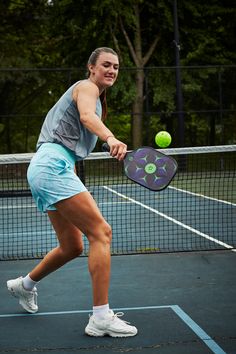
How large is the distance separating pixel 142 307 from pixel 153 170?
1.29 m

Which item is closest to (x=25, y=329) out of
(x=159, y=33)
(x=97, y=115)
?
(x=97, y=115)

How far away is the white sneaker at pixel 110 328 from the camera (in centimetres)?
382

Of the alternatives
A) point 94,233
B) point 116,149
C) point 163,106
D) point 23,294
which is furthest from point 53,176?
point 163,106

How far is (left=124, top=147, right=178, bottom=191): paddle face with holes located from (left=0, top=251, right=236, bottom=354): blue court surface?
0.95m

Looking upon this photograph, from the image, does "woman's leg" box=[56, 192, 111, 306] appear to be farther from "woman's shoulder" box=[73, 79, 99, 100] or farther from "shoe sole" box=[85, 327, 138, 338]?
"woman's shoulder" box=[73, 79, 99, 100]

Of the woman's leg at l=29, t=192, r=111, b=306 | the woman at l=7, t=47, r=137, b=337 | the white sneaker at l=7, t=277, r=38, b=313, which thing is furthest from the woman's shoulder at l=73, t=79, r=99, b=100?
the white sneaker at l=7, t=277, r=38, b=313

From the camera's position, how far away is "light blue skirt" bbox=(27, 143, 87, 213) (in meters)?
3.85

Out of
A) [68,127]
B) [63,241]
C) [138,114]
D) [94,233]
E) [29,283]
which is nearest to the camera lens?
[94,233]

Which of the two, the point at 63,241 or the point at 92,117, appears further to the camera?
the point at 63,241

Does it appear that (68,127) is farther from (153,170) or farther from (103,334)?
(103,334)

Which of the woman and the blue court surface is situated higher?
the woman

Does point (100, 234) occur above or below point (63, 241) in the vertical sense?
above

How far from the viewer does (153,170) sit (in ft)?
12.5

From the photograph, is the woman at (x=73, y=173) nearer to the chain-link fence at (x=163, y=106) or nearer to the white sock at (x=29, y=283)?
the white sock at (x=29, y=283)
